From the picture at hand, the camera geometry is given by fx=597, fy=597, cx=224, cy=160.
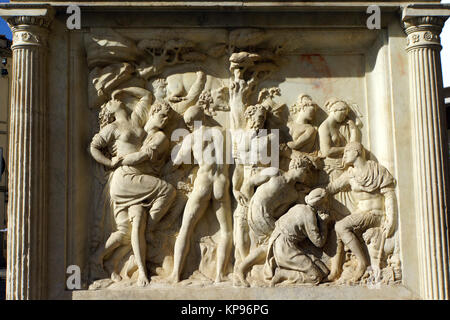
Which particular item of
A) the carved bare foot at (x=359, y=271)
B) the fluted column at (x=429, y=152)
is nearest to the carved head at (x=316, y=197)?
the carved bare foot at (x=359, y=271)

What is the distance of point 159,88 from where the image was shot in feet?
27.3

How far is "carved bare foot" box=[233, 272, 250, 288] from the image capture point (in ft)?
25.3

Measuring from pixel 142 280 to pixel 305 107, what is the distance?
318 cm

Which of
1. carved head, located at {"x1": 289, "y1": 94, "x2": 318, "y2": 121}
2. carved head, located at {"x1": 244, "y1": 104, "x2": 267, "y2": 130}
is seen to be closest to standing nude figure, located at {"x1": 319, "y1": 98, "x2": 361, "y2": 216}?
carved head, located at {"x1": 289, "y1": 94, "x2": 318, "y2": 121}

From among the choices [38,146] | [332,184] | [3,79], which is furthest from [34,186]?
[3,79]

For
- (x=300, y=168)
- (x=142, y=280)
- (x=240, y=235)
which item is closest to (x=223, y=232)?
(x=240, y=235)

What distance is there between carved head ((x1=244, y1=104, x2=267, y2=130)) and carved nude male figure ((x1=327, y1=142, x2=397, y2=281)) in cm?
122

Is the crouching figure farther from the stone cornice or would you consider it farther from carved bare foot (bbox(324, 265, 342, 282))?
the stone cornice

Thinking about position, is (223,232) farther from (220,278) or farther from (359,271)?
(359,271)

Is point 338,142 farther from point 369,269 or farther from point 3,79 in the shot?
point 3,79

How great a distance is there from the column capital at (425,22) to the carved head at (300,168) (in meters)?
2.09

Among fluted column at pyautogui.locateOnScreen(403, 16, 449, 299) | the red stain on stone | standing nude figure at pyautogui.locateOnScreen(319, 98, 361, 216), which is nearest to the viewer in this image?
fluted column at pyautogui.locateOnScreen(403, 16, 449, 299)
